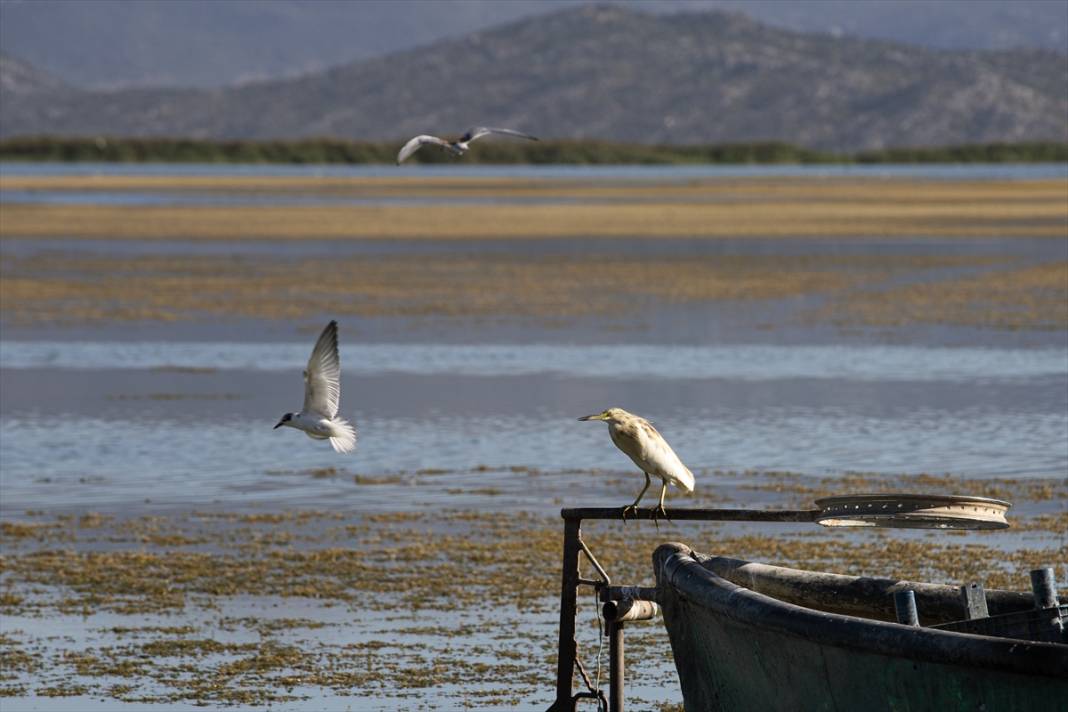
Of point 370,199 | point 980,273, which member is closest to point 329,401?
point 980,273

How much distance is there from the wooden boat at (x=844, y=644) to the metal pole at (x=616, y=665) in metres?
0.85

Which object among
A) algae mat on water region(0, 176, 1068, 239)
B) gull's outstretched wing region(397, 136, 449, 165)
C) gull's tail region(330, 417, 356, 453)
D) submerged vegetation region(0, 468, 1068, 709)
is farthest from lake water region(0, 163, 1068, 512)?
algae mat on water region(0, 176, 1068, 239)

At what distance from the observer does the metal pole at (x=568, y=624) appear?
34.5 feet

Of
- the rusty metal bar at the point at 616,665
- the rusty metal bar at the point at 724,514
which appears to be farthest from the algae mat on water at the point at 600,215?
the rusty metal bar at the point at 724,514

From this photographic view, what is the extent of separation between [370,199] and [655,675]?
77477 millimetres

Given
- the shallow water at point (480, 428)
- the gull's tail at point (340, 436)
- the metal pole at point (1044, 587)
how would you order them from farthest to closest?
the shallow water at point (480, 428)
the gull's tail at point (340, 436)
the metal pole at point (1044, 587)

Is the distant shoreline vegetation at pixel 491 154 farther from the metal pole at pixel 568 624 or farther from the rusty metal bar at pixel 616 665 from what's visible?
the rusty metal bar at pixel 616 665

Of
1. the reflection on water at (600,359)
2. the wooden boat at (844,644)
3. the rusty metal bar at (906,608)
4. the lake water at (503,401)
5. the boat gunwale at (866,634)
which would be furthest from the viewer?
the reflection on water at (600,359)

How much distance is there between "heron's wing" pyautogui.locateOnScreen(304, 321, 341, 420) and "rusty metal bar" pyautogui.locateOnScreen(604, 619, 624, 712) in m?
2.98

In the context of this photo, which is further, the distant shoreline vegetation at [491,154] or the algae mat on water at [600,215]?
the distant shoreline vegetation at [491,154]

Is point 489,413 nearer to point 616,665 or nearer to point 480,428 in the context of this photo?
point 480,428

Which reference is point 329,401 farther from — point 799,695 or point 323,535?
point 799,695

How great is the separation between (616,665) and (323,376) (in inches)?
128

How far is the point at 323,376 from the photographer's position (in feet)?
41.7
